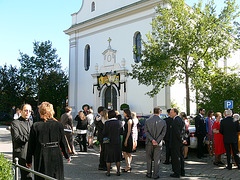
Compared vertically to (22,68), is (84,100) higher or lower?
lower

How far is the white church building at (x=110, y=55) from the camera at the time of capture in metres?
22.7

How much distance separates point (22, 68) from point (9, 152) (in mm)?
22021

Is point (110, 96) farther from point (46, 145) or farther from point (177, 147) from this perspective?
point (46, 145)

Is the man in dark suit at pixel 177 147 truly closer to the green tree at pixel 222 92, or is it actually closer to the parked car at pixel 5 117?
the green tree at pixel 222 92

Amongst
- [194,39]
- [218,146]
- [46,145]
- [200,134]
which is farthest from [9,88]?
[46,145]

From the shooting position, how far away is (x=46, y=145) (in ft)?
13.6

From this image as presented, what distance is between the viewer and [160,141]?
6.94 meters

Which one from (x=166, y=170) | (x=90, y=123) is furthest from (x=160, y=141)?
(x=90, y=123)

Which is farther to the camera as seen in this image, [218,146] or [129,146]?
[218,146]

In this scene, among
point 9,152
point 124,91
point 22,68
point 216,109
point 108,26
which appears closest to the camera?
point 9,152

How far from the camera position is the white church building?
892 inches

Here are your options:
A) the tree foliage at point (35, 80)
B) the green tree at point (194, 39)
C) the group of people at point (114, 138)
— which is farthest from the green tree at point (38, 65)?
the group of people at point (114, 138)

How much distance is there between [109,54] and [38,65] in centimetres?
1037

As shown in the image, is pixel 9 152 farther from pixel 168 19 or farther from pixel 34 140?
pixel 168 19
